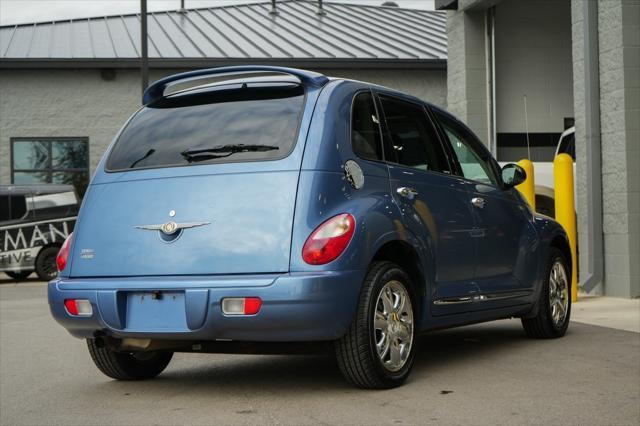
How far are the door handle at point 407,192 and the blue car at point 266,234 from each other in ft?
0.06

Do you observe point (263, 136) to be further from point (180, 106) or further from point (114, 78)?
point (114, 78)

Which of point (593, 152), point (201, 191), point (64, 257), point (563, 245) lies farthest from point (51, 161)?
point (201, 191)

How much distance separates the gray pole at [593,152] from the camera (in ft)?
40.0

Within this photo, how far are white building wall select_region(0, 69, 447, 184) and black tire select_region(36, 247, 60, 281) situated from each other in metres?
6.16

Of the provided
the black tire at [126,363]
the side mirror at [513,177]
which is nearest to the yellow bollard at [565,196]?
the side mirror at [513,177]

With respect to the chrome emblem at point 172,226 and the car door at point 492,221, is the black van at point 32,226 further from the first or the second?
the chrome emblem at point 172,226

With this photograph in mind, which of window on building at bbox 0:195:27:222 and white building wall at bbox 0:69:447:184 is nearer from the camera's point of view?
window on building at bbox 0:195:27:222

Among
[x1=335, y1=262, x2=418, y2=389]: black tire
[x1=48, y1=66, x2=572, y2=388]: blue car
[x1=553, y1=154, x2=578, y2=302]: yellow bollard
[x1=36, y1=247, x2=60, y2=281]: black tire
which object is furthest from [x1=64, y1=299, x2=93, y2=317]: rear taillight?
[x1=36, y1=247, x2=60, y2=281]: black tire

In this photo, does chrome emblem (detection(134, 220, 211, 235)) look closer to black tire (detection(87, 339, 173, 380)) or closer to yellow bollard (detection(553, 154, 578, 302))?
black tire (detection(87, 339, 173, 380))

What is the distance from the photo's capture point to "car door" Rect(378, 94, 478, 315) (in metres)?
6.32

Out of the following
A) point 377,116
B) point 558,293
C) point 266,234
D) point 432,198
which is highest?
point 377,116

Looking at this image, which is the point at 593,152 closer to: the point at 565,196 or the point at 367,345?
the point at 565,196

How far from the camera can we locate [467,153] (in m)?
7.62

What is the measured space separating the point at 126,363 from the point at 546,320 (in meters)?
3.44
